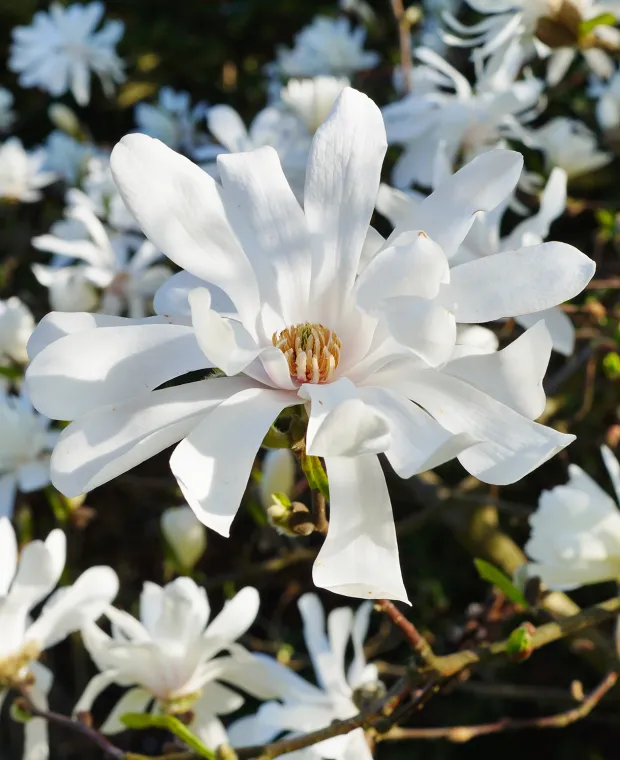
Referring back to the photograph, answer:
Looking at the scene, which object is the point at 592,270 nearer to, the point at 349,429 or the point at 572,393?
the point at 349,429

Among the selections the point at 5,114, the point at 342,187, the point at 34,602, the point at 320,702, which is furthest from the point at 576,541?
the point at 5,114

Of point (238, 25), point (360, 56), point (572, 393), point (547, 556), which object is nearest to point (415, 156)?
point (572, 393)

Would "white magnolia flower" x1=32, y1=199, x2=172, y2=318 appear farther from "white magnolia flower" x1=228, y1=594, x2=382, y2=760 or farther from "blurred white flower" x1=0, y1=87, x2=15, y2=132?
"blurred white flower" x1=0, y1=87, x2=15, y2=132

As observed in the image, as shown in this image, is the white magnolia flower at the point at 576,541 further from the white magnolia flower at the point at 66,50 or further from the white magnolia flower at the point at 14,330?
the white magnolia flower at the point at 66,50

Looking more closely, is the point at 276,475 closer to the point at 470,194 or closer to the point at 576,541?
the point at 576,541

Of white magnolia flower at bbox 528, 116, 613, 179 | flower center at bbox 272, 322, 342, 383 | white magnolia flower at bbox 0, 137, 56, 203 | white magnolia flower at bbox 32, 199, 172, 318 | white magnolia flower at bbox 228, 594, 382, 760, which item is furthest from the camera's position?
white magnolia flower at bbox 0, 137, 56, 203

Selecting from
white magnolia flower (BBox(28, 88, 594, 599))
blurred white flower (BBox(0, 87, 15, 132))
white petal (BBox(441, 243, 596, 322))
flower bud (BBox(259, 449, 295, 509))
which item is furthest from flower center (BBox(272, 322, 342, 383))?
blurred white flower (BBox(0, 87, 15, 132))
